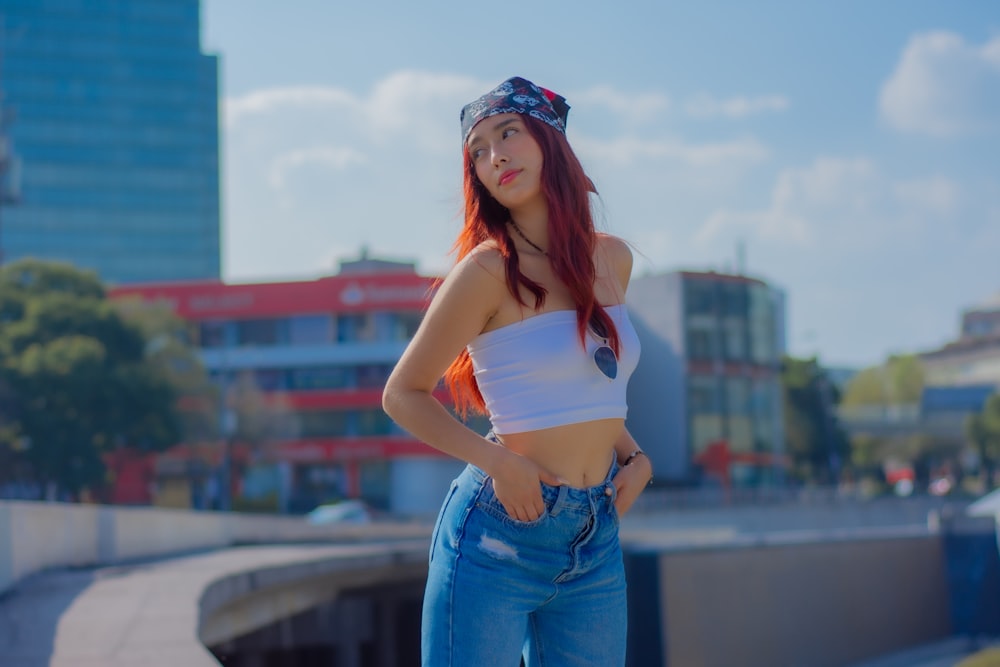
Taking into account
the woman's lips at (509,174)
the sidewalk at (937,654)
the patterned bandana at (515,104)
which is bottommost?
the sidewalk at (937,654)

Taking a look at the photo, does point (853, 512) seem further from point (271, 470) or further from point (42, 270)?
point (42, 270)

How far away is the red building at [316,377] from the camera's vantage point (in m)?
58.5

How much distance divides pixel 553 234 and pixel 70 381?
4398 cm

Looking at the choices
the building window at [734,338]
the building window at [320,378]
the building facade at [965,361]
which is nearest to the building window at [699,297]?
the building window at [734,338]

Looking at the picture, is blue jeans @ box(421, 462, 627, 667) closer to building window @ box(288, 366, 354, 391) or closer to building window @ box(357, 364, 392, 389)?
building window @ box(357, 364, 392, 389)

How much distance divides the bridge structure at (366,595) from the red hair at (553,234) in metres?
2.58

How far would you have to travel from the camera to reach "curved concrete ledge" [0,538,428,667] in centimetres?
536

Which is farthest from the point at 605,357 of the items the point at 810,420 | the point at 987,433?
the point at 987,433

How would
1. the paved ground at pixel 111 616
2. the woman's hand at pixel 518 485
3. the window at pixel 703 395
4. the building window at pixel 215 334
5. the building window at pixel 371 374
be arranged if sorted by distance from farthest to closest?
the building window at pixel 215 334 < the building window at pixel 371 374 < the window at pixel 703 395 < the paved ground at pixel 111 616 < the woman's hand at pixel 518 485

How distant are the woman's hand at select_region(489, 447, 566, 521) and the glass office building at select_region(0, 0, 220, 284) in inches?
4115

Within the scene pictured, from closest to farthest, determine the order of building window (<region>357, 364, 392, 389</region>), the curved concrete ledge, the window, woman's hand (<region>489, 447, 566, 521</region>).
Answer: woman's hand (<region>489, 447, 566, 521</region>) → the curved concrete ledge → the window → building window (<region>357, 364, 392, 389</region>)

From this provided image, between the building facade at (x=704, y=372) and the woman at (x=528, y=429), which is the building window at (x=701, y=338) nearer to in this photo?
the building facade at (x=704, y=372)

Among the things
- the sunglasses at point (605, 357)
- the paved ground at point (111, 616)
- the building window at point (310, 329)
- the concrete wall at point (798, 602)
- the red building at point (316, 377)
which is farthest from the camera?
the building window at point (310, 329)

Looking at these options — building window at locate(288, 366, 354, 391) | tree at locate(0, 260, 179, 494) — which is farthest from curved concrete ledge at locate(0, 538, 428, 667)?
building window at locate(288, 366, 354, 391)
